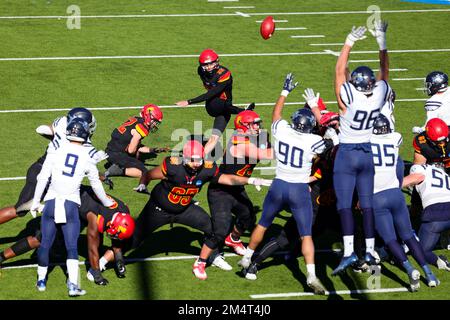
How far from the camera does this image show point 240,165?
11891 mm

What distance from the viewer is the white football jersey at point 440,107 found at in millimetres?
13852

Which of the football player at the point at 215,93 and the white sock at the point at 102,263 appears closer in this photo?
the white sock at the point at 102,263

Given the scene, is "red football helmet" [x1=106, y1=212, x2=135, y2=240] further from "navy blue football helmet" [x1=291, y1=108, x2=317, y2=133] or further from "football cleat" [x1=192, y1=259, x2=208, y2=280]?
"navy blue football helmet" [x1=291, y1=108, x2=317, y2=133]

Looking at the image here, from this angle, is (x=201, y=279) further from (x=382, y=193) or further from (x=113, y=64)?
(x=113, y=64)

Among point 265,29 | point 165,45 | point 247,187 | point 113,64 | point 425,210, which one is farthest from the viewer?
point 165,45

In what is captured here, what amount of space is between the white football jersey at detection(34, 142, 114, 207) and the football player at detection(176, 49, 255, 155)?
462 centimetres

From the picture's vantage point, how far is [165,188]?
37.3 ft

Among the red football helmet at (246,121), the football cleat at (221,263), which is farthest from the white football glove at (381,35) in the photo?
the football cleat at (221,263)

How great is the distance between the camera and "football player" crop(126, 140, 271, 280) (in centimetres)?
1119

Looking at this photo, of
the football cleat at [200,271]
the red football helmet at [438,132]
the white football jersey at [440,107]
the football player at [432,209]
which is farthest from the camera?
the white football jersey at [440,107]

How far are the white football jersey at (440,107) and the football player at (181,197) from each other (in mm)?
3998

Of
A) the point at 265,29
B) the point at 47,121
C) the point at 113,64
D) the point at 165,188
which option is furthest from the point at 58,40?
the point at 165,188

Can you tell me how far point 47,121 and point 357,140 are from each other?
7819mm

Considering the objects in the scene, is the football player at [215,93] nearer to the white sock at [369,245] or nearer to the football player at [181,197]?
the football player at [181,197]
